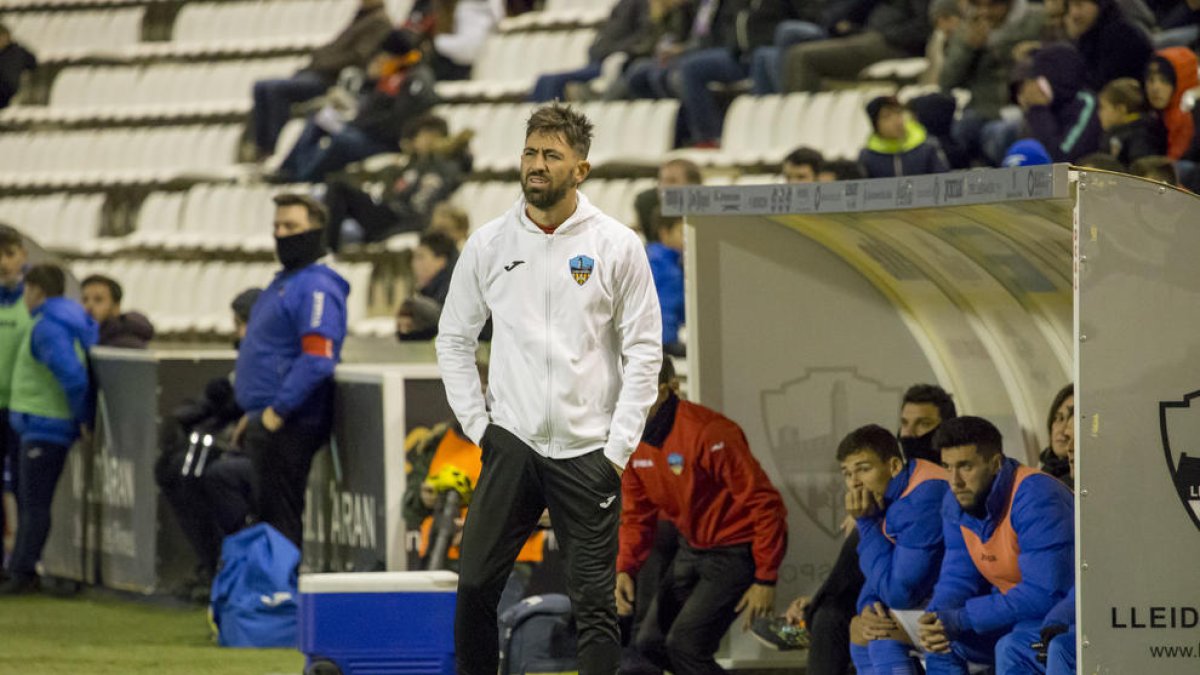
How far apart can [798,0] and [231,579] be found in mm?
6910

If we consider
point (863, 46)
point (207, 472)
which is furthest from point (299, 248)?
point (863, 46)

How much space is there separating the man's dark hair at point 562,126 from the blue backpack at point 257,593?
12.4 ft

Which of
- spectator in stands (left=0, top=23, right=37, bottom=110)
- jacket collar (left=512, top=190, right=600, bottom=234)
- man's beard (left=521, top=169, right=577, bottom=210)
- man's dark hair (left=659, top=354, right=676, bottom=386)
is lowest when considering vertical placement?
man's dark hair (left=659, top=354, right=676, bottom=386)

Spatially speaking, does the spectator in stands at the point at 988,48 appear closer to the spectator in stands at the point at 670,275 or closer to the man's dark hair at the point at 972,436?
the spectator in stands at the point at 670,275

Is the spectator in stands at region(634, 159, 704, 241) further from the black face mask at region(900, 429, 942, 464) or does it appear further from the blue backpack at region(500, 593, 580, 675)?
the blue backpack at region(500, 593, 580, 675)

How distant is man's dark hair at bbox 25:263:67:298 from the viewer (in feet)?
36.2

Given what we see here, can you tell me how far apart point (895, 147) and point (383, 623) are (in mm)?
4945

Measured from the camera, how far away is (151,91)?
2083cm

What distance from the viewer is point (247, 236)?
17156 millimetres

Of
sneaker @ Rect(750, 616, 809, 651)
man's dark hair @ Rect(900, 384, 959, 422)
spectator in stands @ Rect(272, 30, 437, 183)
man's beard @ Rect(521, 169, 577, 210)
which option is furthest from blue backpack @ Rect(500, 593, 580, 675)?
spectator in stands @ Rect(272, 30, 437, 183)

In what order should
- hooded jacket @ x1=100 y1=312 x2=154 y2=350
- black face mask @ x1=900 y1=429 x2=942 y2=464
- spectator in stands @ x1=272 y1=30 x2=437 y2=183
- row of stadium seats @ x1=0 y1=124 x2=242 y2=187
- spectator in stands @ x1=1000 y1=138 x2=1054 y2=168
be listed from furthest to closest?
row of stadium seats @ x1=0 y1=124 x2=242 y2=187 → spectator in stands @ x1=272 y1=30 x2=437 y2=183 → hooded jacket @ x1=100 y1=312 x2=154 y2=350 → spectator in stands @ x1=1000 y1=138 x2=1054 y2=168 → black face mask @ x1=900 y1=429 x2=942 y2=464

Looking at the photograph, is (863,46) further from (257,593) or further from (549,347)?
(549,347)

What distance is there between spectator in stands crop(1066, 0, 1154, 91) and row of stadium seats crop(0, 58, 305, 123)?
9999mm

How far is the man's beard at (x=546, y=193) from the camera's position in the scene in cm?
591
